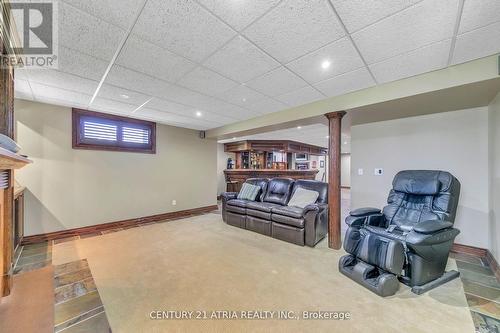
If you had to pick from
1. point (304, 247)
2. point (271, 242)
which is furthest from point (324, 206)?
point (271, 242)

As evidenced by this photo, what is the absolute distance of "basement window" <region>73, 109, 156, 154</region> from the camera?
3893 millimetres

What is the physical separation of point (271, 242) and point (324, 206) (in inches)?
42.4

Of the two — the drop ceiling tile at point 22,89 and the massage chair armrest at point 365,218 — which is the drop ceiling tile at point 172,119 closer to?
the drop ceiling tile at point 22,89

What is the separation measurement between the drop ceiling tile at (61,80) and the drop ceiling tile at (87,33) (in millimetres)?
799

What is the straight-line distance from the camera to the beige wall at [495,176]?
2.45 m

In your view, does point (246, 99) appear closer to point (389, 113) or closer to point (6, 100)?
point (389, 113)

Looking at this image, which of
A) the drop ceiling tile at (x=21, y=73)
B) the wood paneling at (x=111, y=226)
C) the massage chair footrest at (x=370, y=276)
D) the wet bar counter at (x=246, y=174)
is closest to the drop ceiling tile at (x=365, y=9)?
the massage chair footrest at (x=370, y=276)

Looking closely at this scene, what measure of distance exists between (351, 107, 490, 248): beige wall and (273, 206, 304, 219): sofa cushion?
4.41 ft

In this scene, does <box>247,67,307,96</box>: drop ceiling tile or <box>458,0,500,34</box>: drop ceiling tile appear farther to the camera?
<box>247,67,307,96</box>: drop ceiling tile

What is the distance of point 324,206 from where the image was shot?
3.51 m

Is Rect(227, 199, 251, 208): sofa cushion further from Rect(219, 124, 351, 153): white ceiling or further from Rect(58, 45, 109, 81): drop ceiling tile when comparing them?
Rect(58, 45, 109, 81): drop ceiling tile

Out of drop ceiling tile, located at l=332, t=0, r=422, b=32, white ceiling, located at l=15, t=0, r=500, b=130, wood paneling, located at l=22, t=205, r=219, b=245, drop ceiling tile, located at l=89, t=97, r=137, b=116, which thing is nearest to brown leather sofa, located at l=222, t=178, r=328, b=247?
wood paneling, located at l=22, t=205, r=219, b=245

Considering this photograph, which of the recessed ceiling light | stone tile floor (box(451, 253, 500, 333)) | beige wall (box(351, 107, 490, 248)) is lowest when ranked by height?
stone tile floor (box(451, 253, 500, 333))

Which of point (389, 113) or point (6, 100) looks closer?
point (6, 100)
